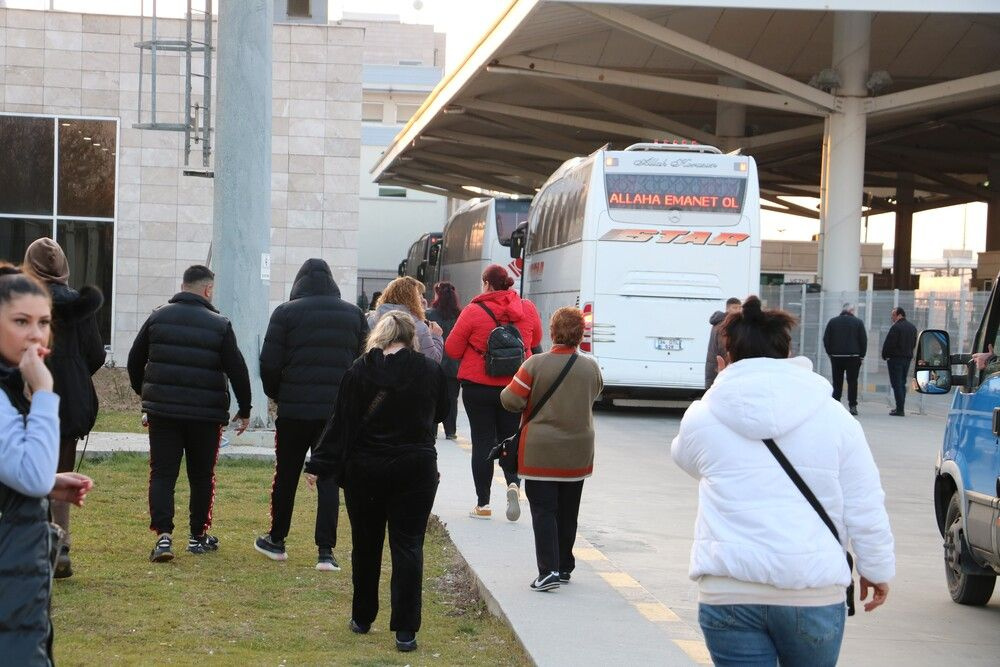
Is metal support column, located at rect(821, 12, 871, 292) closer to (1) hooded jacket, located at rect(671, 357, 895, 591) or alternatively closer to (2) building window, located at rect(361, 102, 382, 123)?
(1) hooded jacket, located at rect(671, 357, 895, 591)

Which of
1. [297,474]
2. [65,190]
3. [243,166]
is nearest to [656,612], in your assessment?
[297,474]

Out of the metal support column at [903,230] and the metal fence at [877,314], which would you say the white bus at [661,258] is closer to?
the metal fence at [877,314]

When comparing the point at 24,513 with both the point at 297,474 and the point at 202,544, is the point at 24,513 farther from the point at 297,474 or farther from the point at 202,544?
the point at 202,544

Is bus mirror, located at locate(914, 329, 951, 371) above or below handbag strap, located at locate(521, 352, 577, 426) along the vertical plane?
above

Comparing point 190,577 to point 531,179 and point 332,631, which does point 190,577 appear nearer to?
point 332,631

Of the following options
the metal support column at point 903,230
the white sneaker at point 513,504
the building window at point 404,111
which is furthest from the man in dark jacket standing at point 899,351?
the building window at point 404,111

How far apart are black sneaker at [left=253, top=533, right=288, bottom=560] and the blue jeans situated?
5082mm

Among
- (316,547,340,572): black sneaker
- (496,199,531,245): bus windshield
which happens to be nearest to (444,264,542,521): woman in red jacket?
(316,547,340,572): black sneaker

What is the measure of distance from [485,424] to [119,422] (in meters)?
8.08

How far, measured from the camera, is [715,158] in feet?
71.6

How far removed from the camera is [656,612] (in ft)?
24.7

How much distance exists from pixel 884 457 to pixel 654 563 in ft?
28.5

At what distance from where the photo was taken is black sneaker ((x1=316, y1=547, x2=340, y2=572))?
852 centimetres

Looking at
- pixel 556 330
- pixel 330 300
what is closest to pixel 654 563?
pixel 556 330
